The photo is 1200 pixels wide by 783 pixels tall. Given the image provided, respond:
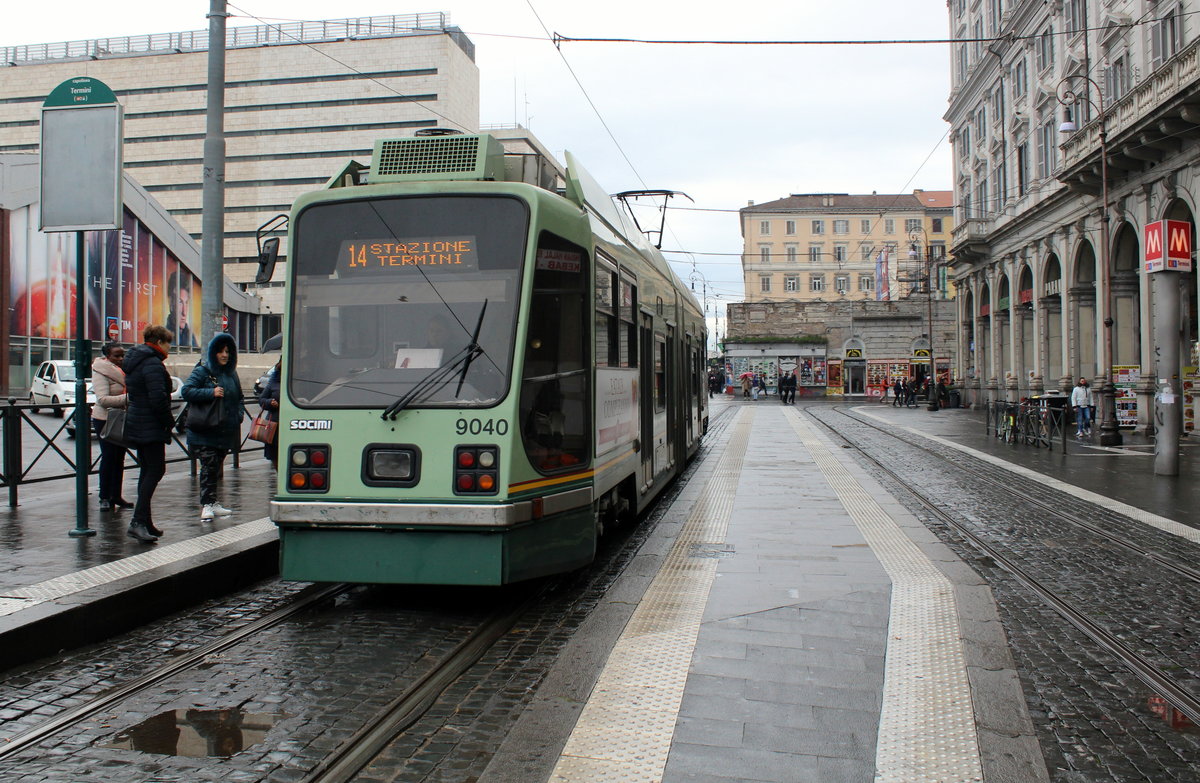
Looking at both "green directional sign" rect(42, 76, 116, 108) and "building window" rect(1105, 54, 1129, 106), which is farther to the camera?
"building window" rect(1105, 54, 1129, 106)

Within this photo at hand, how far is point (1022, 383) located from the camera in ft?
126

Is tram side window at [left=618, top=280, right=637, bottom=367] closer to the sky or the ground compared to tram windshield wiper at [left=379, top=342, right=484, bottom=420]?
closer to the sky

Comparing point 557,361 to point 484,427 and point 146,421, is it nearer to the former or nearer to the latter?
point 484,427

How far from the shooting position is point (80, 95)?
7496mm

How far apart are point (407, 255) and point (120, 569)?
2780 millimetres

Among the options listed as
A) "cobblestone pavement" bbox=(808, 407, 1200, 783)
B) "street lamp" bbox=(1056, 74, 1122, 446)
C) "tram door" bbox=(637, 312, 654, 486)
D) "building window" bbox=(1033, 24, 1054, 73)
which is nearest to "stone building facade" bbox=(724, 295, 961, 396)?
"building window" bbox=(1033, 24, 1054, 73)

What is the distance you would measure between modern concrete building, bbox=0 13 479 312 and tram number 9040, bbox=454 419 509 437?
78492 mm

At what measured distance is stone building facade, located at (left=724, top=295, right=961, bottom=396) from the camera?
61.3 metres

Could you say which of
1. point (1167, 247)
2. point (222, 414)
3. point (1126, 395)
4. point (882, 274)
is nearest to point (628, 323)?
point (222, 414)

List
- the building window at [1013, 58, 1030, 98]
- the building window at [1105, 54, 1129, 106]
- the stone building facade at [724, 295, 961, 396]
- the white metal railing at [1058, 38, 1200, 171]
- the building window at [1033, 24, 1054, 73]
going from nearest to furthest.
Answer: the white metal railing at [1058, 38, 1200, 171] < the building window at [1105, 54, 1129, 106] < the building window at [1033, 24, 1054, 73] < the building window at [1013, 58, 1030, 98] < the stone building facade at [724, 295, 961, 396]

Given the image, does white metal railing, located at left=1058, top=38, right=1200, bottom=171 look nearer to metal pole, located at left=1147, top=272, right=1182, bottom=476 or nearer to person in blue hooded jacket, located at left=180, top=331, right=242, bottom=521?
metal pole, located at left=1147, top=272, right=1182, bottom=476

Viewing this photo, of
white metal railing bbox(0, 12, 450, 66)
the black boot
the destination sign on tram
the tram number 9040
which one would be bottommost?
the black boot

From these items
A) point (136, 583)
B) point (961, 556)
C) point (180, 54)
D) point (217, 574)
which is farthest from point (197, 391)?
point (180, 54)

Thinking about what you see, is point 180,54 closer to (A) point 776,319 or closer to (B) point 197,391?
(A) point 776,319
